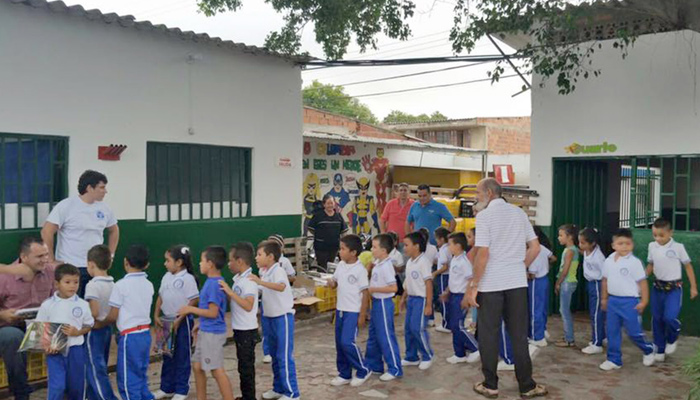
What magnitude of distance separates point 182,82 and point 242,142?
1236 millimetres

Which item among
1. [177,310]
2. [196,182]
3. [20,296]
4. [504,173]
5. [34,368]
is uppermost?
[504,173]

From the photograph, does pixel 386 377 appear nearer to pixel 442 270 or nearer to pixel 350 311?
pixel 350 311

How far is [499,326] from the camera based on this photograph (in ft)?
18.1

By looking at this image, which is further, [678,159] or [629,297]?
[678,159]

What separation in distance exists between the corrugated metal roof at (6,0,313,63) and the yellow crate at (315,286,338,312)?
133 inches

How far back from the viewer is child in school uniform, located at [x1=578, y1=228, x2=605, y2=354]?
7066mm

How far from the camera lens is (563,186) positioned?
350 inches

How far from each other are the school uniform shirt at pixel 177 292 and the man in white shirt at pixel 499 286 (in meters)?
2.36

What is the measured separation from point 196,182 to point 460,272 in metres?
3.82

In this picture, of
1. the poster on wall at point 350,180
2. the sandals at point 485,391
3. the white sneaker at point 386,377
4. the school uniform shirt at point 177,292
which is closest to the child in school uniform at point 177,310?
the school uniform shirt at point 177,292

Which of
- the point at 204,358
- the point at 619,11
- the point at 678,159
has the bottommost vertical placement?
the point at 204,358

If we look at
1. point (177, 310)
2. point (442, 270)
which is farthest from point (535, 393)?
point (177, 310)

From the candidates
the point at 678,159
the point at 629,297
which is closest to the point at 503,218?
the point at 629,297

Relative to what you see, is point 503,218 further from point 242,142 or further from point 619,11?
point 242,142
